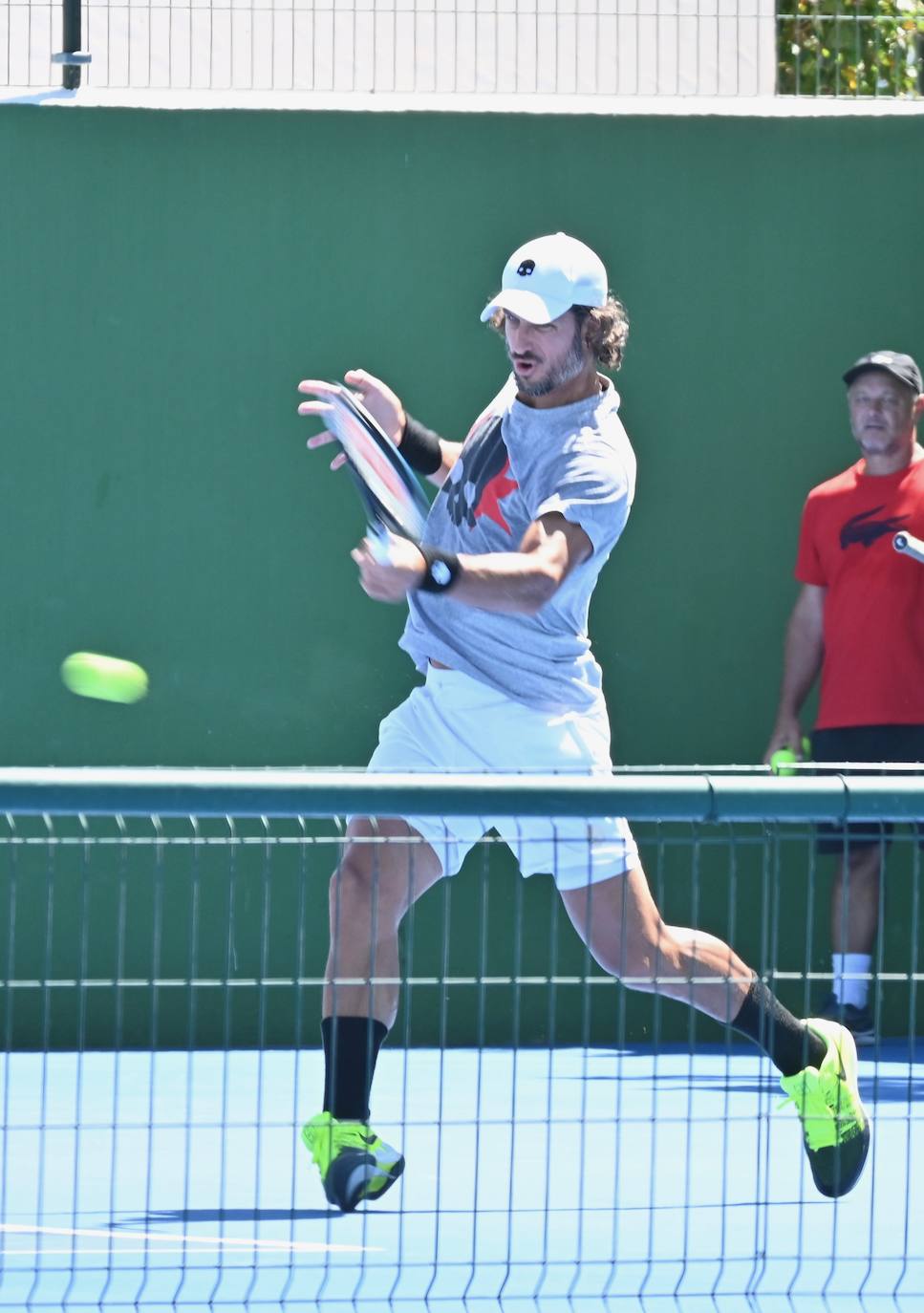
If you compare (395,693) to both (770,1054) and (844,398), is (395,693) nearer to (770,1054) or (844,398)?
(844,398)

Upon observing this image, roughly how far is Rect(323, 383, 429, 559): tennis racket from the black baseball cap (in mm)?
2957

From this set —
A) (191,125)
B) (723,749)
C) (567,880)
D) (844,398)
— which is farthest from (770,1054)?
(191,125)

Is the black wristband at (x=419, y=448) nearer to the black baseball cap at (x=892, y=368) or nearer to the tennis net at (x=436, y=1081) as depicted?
the tennis net at (x=436, y=1081)

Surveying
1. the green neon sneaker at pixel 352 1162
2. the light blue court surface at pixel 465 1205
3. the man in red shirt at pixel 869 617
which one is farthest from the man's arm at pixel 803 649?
the green neon sneaker at pixel 352 1162

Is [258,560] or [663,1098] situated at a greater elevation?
[258,560]

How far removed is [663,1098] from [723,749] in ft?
4.80

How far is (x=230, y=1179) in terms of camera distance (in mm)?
5570

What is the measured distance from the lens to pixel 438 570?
4.34 m

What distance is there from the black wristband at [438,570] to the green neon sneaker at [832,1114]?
1.23 metres

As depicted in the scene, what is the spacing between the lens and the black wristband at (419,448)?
5504 mm

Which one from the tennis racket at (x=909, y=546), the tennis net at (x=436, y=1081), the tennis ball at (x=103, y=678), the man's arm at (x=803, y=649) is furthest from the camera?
the man's arm at (x=803, y=649)

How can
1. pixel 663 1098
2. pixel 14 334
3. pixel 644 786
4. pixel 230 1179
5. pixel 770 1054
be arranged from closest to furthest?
1. pixel 644 786
2. pixel 770 1054
3. pixel 230 1179
4. pixel 663 1098
5. pixel 14 334

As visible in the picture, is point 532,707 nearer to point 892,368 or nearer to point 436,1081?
point 436,1081

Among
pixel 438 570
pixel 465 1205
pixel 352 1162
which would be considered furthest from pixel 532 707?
pixel 465 1205
